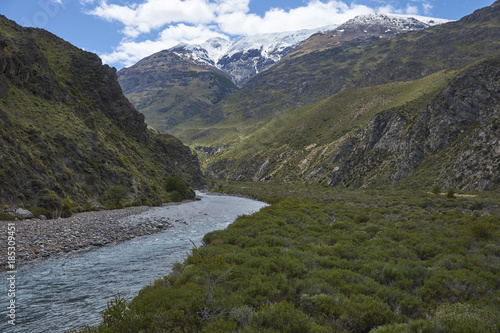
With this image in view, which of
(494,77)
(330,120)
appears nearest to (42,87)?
(494,77)

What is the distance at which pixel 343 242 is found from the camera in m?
15.7

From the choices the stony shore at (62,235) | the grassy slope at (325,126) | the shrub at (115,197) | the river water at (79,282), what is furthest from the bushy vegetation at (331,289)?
the grassy slope at (325,126)

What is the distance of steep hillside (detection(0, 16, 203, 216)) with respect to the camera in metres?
29.9

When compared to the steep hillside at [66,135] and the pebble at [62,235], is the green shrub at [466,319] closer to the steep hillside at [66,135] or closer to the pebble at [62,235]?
the pebble at [62,235]

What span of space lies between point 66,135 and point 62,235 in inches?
1141

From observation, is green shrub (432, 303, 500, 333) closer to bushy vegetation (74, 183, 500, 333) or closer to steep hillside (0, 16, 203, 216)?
bushy vegetation (74, 183, 500, 333)

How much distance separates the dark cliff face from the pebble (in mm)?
59021

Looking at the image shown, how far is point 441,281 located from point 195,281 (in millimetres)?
A: 9562

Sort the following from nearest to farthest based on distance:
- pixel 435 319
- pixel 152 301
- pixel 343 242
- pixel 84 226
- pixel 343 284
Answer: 1. pixel 435 319
2. pixel 152 301
3. pixel 343 284
4. pixel 343 242
5. pixel 84 226

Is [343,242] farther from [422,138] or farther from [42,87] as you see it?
[422,138]

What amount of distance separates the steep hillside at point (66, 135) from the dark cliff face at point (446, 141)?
196ft

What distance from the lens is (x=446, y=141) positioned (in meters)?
63.8

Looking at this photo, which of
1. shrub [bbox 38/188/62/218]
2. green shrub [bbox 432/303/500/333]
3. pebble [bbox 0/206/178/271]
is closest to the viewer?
green shrub [bbox 432/303/500/333]

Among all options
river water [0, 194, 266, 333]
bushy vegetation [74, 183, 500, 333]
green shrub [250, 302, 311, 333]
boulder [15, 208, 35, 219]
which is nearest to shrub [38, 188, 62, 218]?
boulder [15, 208, 35, 219]
